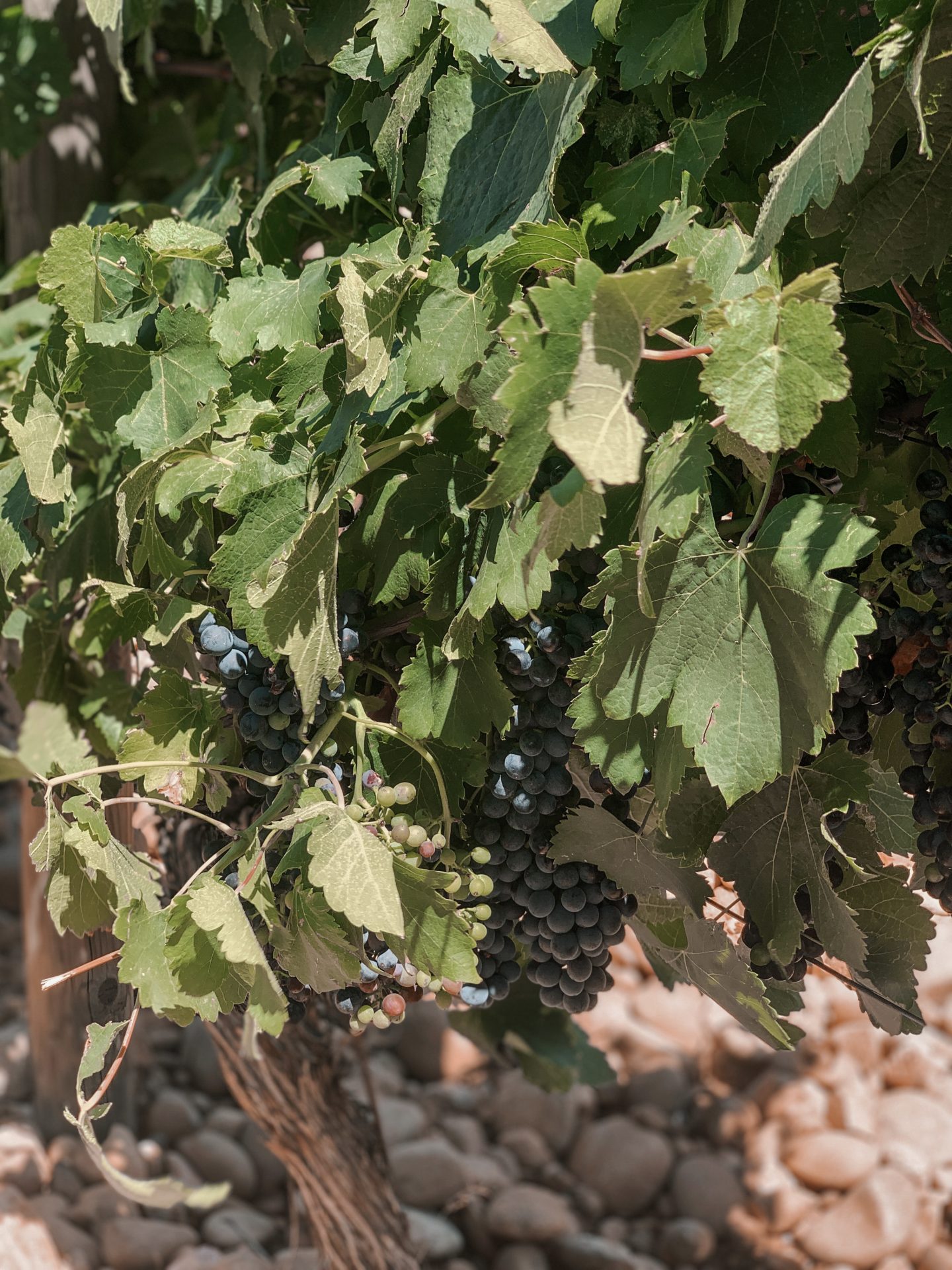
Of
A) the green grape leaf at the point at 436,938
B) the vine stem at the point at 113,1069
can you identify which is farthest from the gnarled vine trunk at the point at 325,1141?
the green grape leaf at the point at 436,938

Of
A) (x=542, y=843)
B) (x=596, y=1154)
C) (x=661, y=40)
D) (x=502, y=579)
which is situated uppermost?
(x=661, y=40)

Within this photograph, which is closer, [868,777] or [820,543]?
[820,543]

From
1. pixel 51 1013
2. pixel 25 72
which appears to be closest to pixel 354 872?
pixel 25 72

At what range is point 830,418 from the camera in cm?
68

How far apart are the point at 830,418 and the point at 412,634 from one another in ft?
1.00

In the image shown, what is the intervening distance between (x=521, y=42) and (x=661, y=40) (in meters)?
0.08

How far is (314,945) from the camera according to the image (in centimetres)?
74

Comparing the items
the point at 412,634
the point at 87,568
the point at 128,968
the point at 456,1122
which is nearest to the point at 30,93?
the point at 87,568

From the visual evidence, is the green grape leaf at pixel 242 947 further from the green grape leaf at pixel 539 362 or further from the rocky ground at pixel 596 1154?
the rocky ground at pixel 596 1154

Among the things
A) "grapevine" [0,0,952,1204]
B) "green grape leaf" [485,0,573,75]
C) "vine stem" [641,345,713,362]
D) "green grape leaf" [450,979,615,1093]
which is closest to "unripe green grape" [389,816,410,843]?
"grapevine" [0,0,952,1204]

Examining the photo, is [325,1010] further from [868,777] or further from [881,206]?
[881,206]

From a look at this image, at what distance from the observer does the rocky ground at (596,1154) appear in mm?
1890

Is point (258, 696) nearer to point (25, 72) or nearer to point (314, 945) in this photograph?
point (314, 945)

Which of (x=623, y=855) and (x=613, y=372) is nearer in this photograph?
(x=613, y=372)
